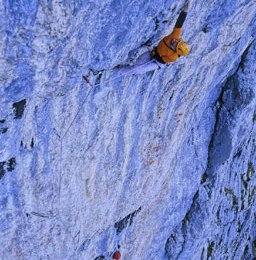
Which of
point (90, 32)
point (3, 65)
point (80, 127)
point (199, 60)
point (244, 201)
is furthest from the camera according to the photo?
point (244, 201)

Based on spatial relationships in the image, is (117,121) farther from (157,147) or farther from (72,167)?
(157,147)

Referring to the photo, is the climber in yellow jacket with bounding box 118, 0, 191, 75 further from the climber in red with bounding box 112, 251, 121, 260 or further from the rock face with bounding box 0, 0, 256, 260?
the climber in red with bounding box 112, 251, 121, 260

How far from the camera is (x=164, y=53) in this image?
840 cm

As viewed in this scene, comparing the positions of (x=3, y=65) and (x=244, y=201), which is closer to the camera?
(x=3, y=65)

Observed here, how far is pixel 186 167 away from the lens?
15.4m

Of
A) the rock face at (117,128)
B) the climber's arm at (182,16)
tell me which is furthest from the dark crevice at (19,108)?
the climber's arm at (182,16)

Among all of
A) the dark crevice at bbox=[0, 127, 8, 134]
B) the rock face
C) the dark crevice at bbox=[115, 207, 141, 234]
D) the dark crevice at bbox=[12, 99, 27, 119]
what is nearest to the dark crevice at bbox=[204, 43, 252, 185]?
the rock face

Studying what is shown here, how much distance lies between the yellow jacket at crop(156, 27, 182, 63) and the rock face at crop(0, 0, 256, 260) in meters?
0.21

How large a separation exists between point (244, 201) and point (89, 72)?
14.4 metres

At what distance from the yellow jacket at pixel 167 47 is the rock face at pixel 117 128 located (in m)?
0.21

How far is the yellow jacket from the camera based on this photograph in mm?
8133

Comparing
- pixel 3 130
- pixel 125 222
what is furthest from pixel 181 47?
pixel 125 222

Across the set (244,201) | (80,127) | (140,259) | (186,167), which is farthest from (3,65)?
(244,201)

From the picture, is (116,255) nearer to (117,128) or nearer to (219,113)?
(117,128)
